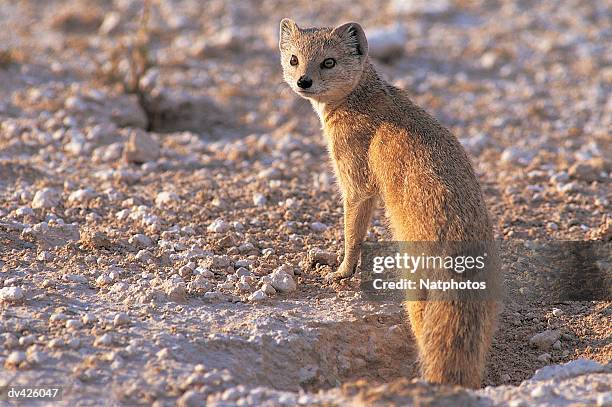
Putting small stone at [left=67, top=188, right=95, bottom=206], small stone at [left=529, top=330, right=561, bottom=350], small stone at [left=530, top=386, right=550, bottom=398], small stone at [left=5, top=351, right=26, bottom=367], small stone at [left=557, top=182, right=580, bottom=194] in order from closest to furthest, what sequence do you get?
small stone at [left=530, top=386, right=550, bottom=398] → small stone at [left=5, top=351, right=26, bottom=367] → small stone at [left=529, top=330, right=561, bottom=350] → small stone at [left=67, top=188, right=95, bottom=206] → small stone at [left=557, top=182, right=580, bottom=194]

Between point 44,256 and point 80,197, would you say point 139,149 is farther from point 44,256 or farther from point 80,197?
point 44,256

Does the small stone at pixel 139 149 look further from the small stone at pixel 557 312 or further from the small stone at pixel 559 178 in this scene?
the small stone at pixel 557 312

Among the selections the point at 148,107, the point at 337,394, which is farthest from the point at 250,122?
the point at 337,394

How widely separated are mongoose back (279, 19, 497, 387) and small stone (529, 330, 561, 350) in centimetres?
57

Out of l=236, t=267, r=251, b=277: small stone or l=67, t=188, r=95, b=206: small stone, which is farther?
l=67, t=188, r=95, b=206: small stone

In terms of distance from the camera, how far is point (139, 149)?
6559 millimetres

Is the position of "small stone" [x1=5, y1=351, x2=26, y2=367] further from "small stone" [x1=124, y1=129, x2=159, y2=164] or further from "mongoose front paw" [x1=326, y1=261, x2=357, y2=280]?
"small stone" [x1=124, y1=129, x2=159, y2=164]

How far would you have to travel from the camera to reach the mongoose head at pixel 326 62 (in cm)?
488

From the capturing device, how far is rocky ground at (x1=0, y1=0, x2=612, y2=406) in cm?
389

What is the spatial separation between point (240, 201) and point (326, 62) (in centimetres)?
136

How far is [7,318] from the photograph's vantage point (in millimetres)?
Answer: 4105

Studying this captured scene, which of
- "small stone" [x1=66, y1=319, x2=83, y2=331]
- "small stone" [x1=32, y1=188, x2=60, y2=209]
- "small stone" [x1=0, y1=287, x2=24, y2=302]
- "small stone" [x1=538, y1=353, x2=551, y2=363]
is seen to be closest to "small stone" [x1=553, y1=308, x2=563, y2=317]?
"small stone" [x1=538, y1=353, x2=551, y2=363]

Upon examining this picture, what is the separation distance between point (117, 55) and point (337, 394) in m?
5.43

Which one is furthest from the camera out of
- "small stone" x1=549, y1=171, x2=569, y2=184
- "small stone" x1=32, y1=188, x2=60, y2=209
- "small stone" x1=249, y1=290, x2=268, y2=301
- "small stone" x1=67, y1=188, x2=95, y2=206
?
"small stone" x1=549, y1=171, x2=569, y2=184
